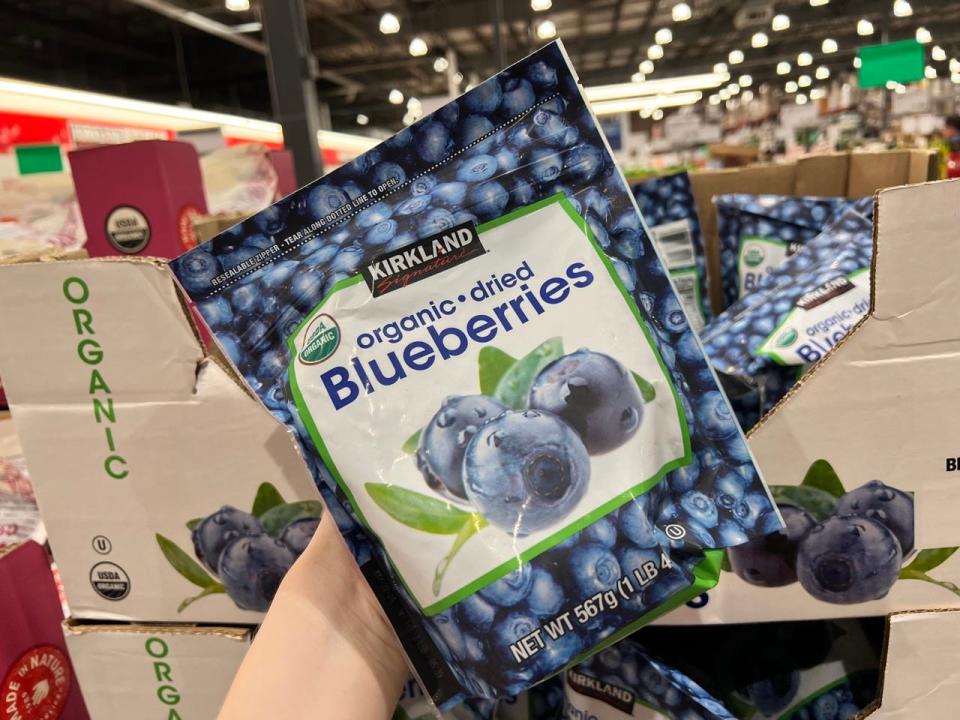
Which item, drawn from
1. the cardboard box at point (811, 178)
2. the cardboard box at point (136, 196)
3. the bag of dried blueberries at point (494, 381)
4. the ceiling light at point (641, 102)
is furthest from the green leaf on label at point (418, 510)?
the ceiling light at point (641, 102)

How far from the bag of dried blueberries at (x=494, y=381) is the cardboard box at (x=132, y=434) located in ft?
0.37

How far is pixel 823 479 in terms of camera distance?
56 centimetres

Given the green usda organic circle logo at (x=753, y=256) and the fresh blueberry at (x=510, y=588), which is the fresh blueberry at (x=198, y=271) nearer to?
the fresh blueberry at (x=510, y=588)

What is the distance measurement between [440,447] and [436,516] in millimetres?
45

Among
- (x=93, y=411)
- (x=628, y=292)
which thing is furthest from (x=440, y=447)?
(x=93, y=411)

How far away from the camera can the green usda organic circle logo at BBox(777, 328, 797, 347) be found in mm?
693

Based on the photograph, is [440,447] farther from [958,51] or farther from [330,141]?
[958,51]

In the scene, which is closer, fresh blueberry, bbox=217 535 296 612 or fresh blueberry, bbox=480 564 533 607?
fresh blueberry, bbox=480 564 533 607

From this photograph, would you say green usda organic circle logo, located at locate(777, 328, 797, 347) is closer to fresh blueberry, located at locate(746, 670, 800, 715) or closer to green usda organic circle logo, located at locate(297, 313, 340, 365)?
fresh blueberry, located at locate(746, 670, 800, 715)

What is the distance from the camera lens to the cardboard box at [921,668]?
582 mm

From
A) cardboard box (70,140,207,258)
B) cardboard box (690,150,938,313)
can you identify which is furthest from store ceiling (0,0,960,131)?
cardboard box (690,150,938,313)

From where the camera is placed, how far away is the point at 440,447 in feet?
1.58

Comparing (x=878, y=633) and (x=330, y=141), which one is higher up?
(x=330, y=141)

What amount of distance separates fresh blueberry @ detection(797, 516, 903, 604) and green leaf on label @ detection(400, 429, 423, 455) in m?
0.33
